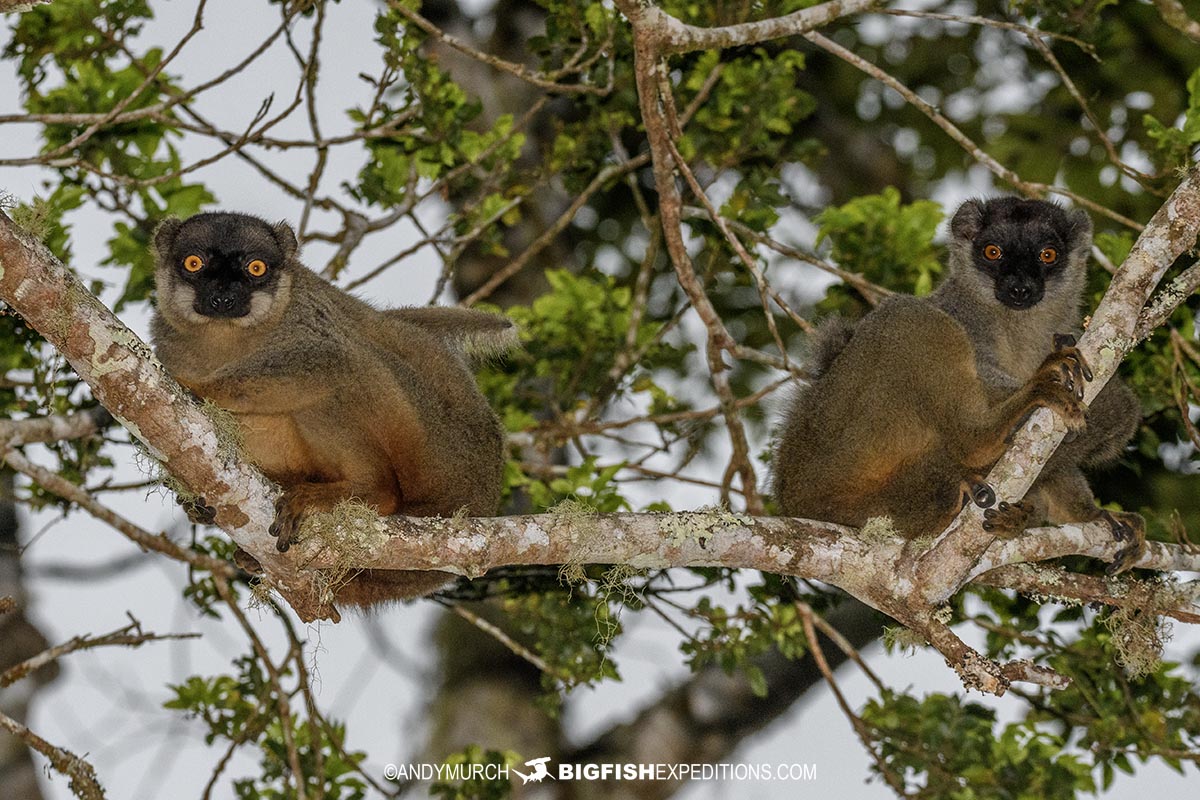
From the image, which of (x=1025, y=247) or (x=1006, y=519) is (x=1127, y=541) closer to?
(x=1006, y=519)

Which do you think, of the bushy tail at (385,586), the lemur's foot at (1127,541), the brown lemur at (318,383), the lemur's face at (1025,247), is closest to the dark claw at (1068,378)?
the lemur's foot at (1127,541)

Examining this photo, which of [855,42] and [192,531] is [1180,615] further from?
[855,42]

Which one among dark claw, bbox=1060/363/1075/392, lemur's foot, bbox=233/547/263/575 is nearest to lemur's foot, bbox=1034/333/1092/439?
dark claw, bbox=1060/363/1075/392

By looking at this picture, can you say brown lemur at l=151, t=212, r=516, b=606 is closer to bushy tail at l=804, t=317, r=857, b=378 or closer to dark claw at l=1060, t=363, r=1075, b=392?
bushy tail at l=804, t=317, r=857, b=378

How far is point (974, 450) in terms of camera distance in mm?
6016

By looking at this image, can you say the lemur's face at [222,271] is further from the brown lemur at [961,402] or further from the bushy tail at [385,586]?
the brown lemur at [961,402]

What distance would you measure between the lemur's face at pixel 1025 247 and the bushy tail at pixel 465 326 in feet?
8.54

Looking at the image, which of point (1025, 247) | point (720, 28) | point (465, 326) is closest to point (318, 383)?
point (465, 326)

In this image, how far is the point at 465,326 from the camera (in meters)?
7.01

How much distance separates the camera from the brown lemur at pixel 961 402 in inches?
235

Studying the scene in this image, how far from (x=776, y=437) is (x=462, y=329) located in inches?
73.1

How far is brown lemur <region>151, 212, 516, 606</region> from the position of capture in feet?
18.7

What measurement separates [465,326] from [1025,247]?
300cm

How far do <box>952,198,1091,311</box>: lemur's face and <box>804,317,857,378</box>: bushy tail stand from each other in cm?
83
